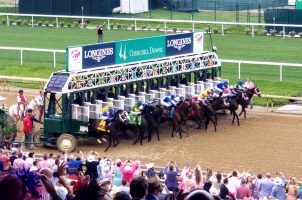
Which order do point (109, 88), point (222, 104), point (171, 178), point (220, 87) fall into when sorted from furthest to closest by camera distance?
point (220, 87) < point (222, 104) < point (109, 88) < point (171, 178)

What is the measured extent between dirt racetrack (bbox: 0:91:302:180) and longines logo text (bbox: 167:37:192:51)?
2.05 metres

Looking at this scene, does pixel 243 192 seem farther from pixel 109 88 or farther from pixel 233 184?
pixel 109 88

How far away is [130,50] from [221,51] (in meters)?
10.9

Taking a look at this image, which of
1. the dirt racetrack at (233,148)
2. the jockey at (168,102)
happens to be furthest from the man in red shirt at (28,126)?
the jockey at (168,102)

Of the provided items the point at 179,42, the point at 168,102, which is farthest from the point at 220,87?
the point at 168,102

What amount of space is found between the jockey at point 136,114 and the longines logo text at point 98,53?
1263mm

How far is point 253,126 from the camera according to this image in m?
19.6

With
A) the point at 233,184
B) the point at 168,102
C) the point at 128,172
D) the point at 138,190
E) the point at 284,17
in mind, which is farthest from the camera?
the point at 284,17

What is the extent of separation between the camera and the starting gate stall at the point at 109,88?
1720 centimetres

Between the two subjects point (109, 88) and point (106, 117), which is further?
point (109, 88)

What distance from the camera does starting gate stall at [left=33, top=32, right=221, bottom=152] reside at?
17203 millimetres

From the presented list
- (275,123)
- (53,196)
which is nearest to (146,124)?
(275,123)

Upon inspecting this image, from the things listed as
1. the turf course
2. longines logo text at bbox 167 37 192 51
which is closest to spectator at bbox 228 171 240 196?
longines logo text at bbox 167 37 192 51

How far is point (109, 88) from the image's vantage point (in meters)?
18.7
